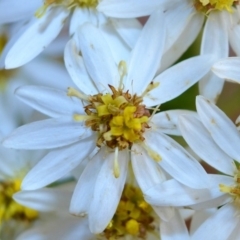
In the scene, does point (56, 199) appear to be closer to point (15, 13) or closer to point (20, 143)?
point (20, 143)

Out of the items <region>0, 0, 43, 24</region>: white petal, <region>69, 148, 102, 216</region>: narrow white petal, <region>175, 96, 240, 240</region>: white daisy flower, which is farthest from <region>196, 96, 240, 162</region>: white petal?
<region>0, 0, 43, 24</region>: white petal

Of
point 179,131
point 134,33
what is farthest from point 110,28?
point 179,131

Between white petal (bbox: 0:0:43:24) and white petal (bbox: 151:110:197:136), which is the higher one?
white petal (bbox: 0:0:43:24)

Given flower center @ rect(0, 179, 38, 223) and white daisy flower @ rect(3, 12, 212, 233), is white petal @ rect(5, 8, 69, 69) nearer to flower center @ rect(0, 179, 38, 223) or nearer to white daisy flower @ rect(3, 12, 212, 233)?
white daisy flower @ rect(3, 12, 212, 233)

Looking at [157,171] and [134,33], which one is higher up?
[134,33]

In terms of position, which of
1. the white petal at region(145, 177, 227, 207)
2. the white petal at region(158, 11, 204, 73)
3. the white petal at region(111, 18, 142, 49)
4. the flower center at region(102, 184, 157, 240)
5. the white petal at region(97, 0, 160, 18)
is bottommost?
the flower center at region(102, 184, 157, 240)

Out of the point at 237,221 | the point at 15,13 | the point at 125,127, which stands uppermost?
the point at 15,13

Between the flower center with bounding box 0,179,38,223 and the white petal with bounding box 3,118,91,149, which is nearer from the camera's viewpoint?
the white petal with bounding box 3,118,91,149
